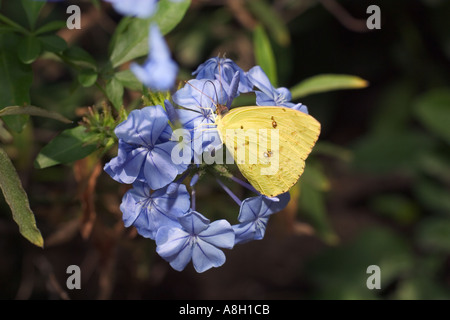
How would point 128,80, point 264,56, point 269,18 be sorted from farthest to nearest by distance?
point 269,18 < point 264,56 < point 128,80

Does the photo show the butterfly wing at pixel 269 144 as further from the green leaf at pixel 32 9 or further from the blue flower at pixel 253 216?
the green leaf at pixel 32 9

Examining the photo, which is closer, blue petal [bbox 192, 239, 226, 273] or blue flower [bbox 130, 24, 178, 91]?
blue petal [bbox 192, 239, 226, 273]

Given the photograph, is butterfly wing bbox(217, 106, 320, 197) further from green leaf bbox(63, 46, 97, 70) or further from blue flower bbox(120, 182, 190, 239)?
green leaf bbox(63, 46, 97, 70)

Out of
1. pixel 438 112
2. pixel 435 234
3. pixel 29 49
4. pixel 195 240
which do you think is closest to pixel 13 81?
pixel 29 49

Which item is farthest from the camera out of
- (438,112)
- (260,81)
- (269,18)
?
(438,112)

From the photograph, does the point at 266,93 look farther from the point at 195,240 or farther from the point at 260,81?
the point at 195,240

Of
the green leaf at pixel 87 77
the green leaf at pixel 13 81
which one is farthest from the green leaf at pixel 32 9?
the green leaf at pixel 87 77

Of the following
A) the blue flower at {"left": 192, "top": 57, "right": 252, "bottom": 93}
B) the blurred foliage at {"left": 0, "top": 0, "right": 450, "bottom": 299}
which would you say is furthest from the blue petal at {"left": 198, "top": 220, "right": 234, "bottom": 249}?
the blurred foliage at {"left": 0, "top": 0, "right": 450, "bottom": 299}

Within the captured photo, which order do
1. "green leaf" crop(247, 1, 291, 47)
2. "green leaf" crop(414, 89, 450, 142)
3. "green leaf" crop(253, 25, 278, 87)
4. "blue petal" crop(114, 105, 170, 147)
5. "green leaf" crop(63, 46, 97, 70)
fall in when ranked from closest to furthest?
1. "blue petal" crop(114, 105, 170, 147)
2. "green leaf" crop(63, 46, 97, 70)
3. "green leaf" crop(253, 25, 278, 87)
4. "green leaf" crop(247, 1, 291, 47)
5. "green leaf" crop(414, 89, 450, 142)
